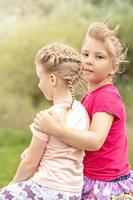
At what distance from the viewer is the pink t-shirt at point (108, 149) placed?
365 centimetres

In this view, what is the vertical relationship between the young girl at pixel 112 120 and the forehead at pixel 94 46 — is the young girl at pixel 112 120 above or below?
below

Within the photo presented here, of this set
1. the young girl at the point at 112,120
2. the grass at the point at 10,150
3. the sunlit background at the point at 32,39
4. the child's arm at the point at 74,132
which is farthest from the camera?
the sunlit background at the point at 32,39

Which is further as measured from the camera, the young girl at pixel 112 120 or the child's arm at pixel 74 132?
the young girl at pixel 112 120

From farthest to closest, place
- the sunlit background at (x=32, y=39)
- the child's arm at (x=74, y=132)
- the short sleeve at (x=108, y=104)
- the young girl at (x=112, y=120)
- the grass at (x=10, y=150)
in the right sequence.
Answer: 1. the sunlit background at (x=32, y=39)
2. the grass at (x=10, y=150)
3. the young girl at (x=112, y=120)
4. the short sleeve at (x=108, y=104)
5. the child's arm at (x=74, y=132)

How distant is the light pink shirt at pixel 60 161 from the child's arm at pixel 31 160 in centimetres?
2

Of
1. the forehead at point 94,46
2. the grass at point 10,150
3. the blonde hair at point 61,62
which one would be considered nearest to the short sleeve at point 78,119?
the blonde hair at point 61,62

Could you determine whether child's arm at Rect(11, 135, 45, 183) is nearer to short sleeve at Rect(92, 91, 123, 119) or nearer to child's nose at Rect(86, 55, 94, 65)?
short sleeve at Rect(92, 91, 123, 119)

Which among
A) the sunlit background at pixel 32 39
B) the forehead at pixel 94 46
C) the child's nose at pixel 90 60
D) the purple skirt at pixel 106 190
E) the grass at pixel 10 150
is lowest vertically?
the grass at pixel 10 150

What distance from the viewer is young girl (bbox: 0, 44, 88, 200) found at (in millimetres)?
3461

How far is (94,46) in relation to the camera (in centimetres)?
373

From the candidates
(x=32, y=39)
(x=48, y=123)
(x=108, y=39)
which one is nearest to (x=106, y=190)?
(x=48, y=123)

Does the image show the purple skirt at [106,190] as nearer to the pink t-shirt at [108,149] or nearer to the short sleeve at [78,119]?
the pink t-shirt at [108,149]

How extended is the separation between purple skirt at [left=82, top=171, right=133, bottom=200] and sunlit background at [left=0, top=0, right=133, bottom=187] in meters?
4.62

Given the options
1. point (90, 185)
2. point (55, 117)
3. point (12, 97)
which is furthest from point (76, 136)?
point (12, 97)
